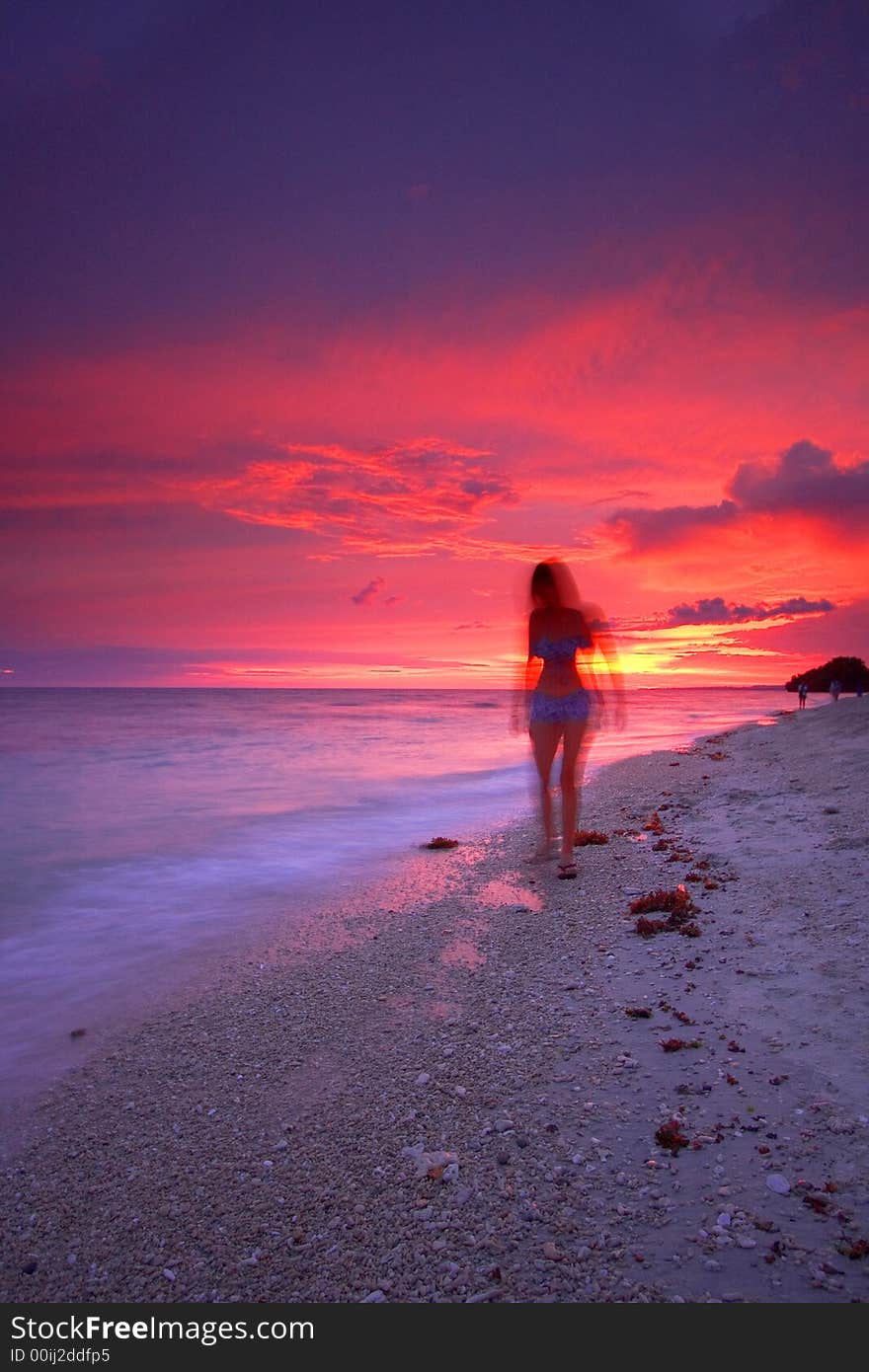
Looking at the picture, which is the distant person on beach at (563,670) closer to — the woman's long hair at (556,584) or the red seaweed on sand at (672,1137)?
the woman's long hair at (556,584)

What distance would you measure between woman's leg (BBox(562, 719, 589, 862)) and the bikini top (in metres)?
0.81

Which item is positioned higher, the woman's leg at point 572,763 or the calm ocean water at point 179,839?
the woman's leg at point 572,763

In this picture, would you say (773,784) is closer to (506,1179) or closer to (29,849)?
(506,1179)

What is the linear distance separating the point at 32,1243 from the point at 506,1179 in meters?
2.46

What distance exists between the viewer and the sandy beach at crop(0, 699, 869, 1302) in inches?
118

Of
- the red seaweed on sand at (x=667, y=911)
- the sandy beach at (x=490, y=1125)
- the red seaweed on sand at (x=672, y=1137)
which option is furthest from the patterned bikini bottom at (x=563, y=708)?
the red seaweed on sand at (x=672, y=1137)

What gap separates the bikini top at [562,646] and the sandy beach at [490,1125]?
3.07 meters

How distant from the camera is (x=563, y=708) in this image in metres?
8.76

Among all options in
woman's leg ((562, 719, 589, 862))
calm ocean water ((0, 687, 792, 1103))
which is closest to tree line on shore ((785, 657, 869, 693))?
calm ocean water ((0, 687, 792, 1103))

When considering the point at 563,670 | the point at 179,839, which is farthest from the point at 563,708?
the point at 179,839

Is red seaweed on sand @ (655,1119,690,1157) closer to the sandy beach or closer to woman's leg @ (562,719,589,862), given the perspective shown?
the sandy beach

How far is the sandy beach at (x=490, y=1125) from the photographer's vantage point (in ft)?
9.85

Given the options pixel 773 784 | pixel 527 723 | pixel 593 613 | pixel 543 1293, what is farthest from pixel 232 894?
pixel 773 784

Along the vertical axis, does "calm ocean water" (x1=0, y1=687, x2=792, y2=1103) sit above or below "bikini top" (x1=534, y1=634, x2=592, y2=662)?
below
